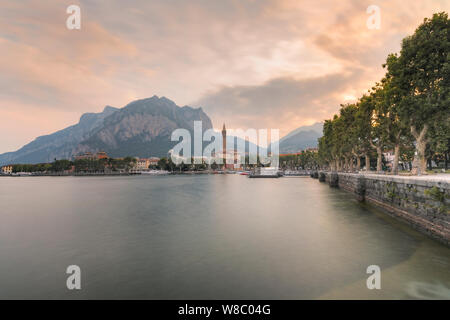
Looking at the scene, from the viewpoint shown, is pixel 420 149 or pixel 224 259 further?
pixel 420 149

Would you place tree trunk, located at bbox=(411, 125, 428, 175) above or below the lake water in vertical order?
above

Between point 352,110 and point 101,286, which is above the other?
point 352,110

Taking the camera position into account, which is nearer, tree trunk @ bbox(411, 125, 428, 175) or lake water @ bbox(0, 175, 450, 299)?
lake water @ bbox(0, 175, 450, 299)

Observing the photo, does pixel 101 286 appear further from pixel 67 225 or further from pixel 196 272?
pixel 67 225

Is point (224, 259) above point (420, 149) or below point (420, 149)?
below

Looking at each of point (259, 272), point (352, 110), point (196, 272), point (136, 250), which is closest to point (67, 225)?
point (136, 250)

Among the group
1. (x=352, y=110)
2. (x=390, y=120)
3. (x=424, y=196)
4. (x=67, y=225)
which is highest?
(x=352, y=110)

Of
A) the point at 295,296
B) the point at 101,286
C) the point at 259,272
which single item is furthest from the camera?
the point at 259,272

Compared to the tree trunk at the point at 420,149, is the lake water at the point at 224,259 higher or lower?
lower

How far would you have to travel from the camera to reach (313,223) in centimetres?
2156

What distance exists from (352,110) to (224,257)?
53531mm

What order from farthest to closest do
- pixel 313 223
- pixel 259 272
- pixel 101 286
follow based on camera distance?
pixel 313 223 → pixel 259 272 → pixel 101 286

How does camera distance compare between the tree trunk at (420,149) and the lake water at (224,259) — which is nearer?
the lake water at (224,259)
